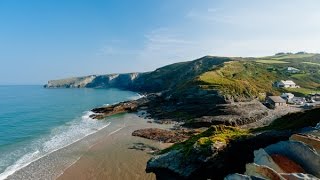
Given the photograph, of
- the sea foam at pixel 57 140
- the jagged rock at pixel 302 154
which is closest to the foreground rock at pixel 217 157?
the jagged rock at pixel 302 154

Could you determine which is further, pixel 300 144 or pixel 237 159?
pixel 237 159

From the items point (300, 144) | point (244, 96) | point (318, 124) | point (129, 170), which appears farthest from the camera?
point (244, 96)

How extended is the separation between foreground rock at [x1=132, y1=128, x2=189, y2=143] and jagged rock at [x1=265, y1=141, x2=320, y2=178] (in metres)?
27.3

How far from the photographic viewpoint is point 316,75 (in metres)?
127

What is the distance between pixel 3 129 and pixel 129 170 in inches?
1346

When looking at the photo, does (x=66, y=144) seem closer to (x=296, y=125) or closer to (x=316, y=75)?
(x=296, y=125)

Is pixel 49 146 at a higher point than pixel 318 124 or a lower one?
lower

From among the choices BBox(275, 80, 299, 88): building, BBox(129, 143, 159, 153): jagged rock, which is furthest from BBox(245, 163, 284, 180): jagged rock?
BBox(275, 80, 299, 88): building

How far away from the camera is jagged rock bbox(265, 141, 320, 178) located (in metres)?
14.7

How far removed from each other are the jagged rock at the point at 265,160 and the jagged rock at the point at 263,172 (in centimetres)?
143

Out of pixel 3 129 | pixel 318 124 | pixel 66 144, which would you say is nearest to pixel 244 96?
pixel 66 144

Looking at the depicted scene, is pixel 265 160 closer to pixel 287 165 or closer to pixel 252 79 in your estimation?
pixel 287 165

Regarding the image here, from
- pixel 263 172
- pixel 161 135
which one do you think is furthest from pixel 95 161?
pixel 263 172

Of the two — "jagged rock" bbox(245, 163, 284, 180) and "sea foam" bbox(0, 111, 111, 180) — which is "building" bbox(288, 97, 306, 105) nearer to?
"sea foam" bbox(0, 111, 111, 180)
